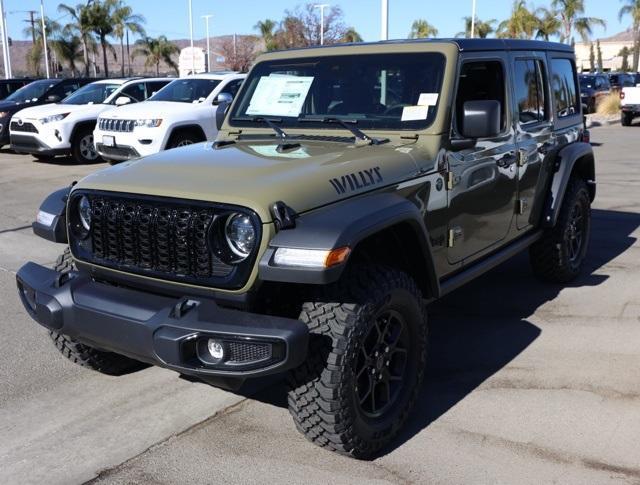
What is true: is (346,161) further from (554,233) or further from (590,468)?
(554,233)

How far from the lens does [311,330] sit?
10.1ft

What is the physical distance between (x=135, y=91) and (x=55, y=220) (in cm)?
1165

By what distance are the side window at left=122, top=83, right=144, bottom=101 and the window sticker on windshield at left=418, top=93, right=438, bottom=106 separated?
1160 cm

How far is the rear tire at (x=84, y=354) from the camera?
391cm

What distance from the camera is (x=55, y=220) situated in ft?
12.3

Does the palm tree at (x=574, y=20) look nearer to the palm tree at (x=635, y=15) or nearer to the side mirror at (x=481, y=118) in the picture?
the palm tree at (x=635, y=15)

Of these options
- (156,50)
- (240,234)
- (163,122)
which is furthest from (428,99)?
(156,50)

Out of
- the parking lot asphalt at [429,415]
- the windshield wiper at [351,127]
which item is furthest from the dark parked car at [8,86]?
the windshield wiper at [351,127]

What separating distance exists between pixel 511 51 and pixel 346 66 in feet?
4.04

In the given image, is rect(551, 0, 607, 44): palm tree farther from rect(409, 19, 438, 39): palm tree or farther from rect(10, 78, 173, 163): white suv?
rect(10, 78, 173, 163): white suv

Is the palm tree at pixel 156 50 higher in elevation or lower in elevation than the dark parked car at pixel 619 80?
higher

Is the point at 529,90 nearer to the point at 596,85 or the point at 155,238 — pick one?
the point at 155,238

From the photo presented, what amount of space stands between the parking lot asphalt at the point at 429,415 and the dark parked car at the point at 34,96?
11027 mm

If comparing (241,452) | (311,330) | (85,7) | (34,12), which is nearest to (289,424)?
(241,452)
